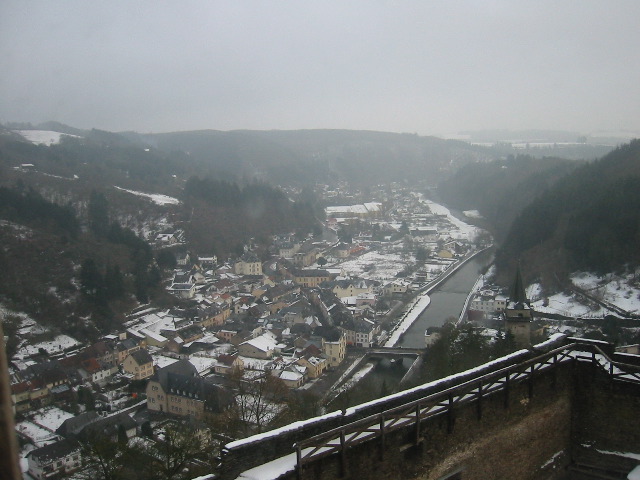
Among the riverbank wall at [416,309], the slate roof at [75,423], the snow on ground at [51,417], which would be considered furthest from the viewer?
the riverbank wall at [416,309]

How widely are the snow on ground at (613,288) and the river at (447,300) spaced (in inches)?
224

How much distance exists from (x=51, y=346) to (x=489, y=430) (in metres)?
19.6

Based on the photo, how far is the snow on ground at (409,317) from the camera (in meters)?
21.3

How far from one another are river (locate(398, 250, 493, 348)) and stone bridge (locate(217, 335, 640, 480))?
15.5 metres

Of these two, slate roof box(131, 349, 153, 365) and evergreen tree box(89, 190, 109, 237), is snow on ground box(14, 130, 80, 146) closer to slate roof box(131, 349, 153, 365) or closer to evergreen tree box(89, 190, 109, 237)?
evergreen tree box(89, 190, 109, 237)

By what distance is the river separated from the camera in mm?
21827

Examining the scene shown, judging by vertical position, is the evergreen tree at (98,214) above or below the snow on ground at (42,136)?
below

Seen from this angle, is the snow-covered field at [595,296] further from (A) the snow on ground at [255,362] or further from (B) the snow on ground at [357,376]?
(A) the snow on ground at [255,362]

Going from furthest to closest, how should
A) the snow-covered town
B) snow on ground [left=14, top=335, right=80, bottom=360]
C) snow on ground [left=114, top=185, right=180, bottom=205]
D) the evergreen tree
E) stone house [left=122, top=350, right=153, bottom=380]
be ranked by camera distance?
snow on ground [left=114, top=185, right=180, bottom=205] < the evergreen tree < snow on ground [left=14, top=335, right=80, bottom=360] < stone house [left=122, top=350, right=153, bottom=380] < the snow-covered town

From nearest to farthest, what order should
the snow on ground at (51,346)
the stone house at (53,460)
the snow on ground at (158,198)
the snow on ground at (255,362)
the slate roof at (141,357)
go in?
the stone house at (53,460) < the snow on ground at (255,362) < the slate roof at (141,357) < the snow on ground at (51,346) < the snow on ground at (158,198)

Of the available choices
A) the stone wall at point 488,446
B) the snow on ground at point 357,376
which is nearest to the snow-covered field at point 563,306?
the snow on ground at point 357,376

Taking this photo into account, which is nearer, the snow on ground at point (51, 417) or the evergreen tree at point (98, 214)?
the snow on ground at point (51, 417)

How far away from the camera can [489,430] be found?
4352 millimetres

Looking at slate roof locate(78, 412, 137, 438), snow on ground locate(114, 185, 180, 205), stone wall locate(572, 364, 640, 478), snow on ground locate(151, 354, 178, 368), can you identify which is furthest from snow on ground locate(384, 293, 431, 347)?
snow on ground locate(114, 185, 180, 205)
